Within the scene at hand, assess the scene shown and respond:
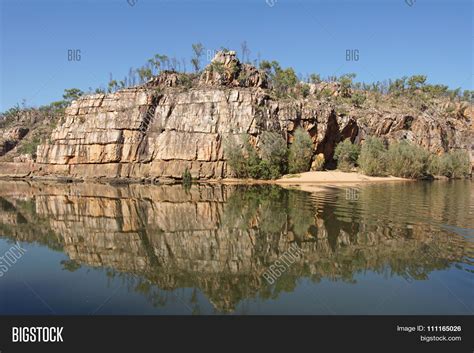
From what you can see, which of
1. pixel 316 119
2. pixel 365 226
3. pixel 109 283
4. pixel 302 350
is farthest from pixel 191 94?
pixel 302 350

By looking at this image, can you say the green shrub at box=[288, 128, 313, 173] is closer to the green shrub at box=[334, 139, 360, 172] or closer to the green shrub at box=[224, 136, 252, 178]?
the green shrub at box=[334, 139, 360, 172]

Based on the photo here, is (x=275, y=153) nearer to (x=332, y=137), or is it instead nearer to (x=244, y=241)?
(x=332, y=137)

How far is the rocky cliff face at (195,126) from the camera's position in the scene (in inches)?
2783

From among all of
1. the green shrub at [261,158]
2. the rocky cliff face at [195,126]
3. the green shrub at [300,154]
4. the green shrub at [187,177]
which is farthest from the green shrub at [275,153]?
the green shrub at [187,177]

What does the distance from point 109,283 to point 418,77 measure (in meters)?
126

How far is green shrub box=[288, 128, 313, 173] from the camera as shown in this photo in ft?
215

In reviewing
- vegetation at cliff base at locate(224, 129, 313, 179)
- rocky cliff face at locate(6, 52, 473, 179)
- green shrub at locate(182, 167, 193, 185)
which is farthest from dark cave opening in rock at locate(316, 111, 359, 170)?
green shrub at locate(182, 167, 193, 185)

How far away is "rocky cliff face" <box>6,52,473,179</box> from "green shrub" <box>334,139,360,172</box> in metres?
4.11

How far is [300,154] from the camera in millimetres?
65688

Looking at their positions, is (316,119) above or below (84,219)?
above

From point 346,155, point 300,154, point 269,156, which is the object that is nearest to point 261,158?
point 269,156

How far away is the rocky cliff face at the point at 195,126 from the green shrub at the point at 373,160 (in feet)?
32.1

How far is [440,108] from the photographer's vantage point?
104375mm

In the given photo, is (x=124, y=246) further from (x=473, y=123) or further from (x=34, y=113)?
(x=34, y=113)
